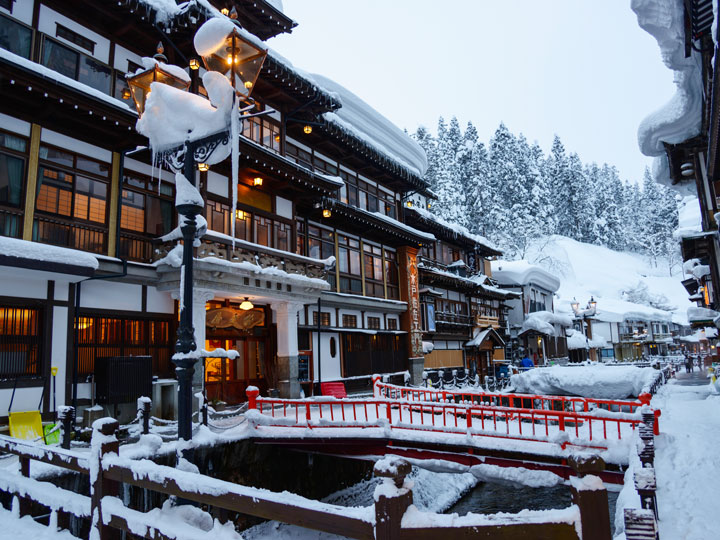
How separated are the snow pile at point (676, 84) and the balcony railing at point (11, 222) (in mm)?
16191

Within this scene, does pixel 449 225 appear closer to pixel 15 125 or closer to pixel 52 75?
pixel 52 75

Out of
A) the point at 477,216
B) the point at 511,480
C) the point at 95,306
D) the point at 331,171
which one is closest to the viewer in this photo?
the point at 511,480

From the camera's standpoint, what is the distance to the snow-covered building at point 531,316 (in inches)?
1850

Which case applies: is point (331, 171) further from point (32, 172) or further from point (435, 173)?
point (435, 173)

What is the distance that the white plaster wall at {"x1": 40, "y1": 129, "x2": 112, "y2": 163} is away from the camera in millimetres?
14117

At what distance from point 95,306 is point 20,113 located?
5.85 m

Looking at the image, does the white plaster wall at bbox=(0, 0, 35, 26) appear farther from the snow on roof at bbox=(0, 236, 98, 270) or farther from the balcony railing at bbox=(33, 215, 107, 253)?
the snow on roof at bbox=(0, 236, 98, 270)

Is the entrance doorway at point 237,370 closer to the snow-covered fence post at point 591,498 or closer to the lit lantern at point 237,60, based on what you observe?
the lit lantern at point 237,60

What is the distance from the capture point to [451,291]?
39.0 meters

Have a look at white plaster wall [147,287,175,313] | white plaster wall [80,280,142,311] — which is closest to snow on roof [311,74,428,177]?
white plaster wall [147,287,175,313]

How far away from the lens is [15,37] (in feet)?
44.6

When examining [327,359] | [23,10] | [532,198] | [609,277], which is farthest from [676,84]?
[609,277]

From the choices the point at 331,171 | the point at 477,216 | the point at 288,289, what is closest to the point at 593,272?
the point at 477,216

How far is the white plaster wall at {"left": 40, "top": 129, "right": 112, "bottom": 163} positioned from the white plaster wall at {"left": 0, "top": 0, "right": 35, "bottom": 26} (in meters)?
3.22
